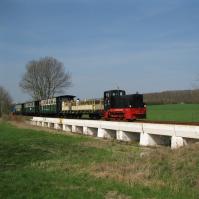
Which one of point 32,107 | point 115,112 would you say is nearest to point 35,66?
point 32,107

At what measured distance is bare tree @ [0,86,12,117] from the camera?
101m

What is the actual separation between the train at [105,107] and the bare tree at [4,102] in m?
41.1

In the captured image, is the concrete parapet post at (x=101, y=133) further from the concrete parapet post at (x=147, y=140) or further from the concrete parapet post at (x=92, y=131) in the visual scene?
the concrete parapet post at (x=147, y=140)

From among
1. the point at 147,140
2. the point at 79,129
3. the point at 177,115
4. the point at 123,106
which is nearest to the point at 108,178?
the point at 147,140

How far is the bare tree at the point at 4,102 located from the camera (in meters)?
101

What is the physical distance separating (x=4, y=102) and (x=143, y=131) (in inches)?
3445

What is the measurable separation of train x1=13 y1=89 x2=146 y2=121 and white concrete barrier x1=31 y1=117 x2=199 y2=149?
392 cm

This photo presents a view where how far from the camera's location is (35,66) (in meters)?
99.8

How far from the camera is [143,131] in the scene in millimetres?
20750

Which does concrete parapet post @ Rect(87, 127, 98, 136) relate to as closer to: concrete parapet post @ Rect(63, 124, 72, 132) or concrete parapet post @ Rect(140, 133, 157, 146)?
concrete parapet post @ Rect(63, 124, 72, 132)

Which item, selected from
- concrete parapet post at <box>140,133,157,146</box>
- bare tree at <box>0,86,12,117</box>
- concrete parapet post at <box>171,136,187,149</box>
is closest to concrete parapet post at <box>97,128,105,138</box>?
concrete parapet post at <box>140,133,157,146</box>

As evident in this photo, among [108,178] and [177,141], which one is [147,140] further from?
[108,178]

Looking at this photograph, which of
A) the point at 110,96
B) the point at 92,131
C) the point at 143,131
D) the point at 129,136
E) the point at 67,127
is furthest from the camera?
the point at 67,127

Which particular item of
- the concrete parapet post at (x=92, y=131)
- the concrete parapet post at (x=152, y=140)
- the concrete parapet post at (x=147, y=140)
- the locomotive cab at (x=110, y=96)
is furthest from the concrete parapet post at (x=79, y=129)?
the concrete parapet post at (x=152, y=140)
